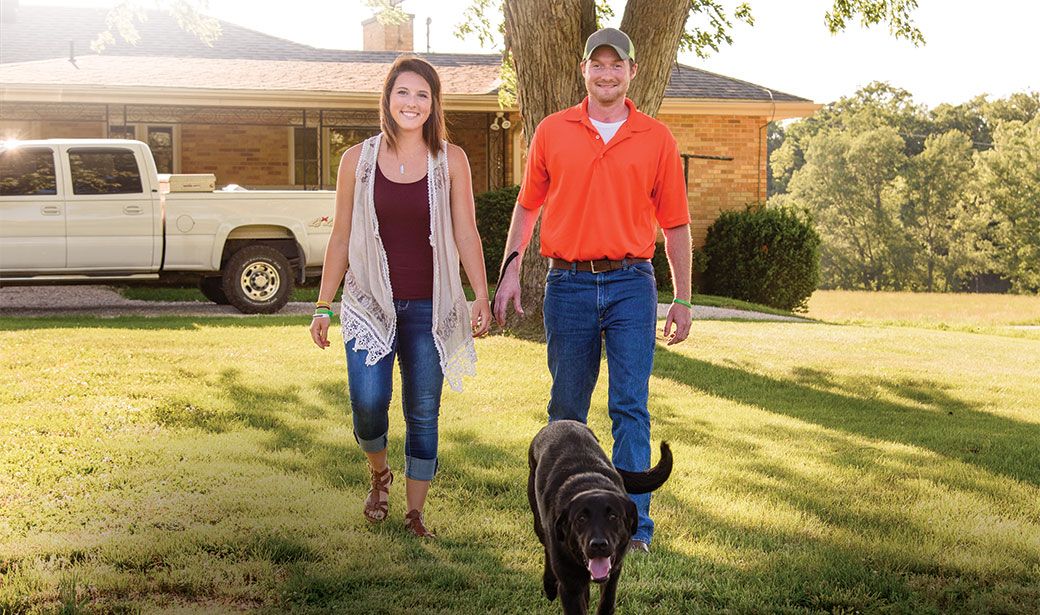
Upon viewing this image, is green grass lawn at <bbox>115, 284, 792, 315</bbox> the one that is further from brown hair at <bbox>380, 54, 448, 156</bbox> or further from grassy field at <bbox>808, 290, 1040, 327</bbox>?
brown hair at <bbox>380, 54, 448, 156</bbox>

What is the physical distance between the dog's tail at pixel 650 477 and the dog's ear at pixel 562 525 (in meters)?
0.55

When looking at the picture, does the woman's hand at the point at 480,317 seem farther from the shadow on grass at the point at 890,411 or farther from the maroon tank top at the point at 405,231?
the shadow on grass at the point at 890,411

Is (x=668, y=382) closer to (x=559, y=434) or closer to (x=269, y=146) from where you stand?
(x=559, y=434)

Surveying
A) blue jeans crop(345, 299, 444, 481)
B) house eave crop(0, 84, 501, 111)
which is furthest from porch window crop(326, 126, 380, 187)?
blue jeans crop(345, 299, 444, 481)

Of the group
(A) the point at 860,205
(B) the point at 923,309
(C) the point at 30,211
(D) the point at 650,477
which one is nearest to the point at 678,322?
(D) the point at 650,477

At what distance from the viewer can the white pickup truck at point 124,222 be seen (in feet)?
46.3

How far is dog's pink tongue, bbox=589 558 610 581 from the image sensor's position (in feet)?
11.6

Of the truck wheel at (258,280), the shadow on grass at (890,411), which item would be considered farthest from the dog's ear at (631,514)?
the truck wheel at (258,280)

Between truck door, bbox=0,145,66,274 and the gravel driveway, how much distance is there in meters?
1.11

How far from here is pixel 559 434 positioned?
4.35m

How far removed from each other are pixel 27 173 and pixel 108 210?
40.7 inches

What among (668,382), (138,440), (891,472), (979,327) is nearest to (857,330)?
(979,327)

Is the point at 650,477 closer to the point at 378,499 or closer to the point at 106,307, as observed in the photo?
the point at 378,499

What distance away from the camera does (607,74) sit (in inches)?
185
